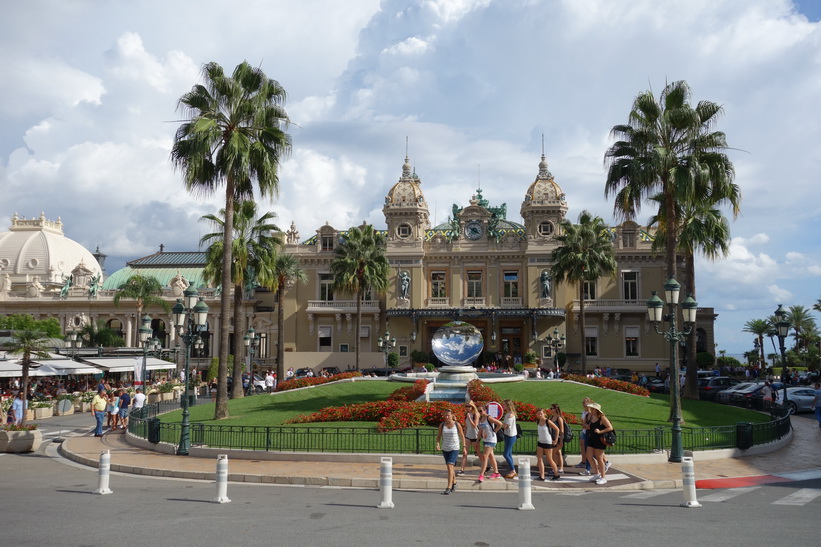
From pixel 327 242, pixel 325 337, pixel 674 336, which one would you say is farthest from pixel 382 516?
pixel 327 242

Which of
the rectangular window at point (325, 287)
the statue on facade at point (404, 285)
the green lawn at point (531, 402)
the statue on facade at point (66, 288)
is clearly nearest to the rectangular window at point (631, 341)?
the statue on facade at point (404, 285)

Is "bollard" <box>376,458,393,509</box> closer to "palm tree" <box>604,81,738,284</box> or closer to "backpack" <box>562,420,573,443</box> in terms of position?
"backpack" <box>562,420,573,443</box>

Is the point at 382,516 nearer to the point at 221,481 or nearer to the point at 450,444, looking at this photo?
the point at 450,444

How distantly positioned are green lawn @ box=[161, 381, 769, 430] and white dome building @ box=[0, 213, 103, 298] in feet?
182

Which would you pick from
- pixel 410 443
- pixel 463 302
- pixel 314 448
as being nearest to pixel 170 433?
pixel 314 448

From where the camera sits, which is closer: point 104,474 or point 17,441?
point 104,474

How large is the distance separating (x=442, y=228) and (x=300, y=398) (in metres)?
33.1

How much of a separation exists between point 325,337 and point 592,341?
23444 mm

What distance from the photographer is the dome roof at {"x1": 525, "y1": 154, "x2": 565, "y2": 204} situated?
55406 mm

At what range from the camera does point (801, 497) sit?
12.9m

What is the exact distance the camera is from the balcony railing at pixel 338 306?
57156 millimetres

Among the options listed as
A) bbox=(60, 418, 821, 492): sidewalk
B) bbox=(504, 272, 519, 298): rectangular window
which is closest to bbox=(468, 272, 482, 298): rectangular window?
bbox=(504, 272, 519, 298): rectangular window

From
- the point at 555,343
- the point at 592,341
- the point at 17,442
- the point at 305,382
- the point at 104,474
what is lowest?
the point at 17,442

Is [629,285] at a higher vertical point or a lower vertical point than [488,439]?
higher
